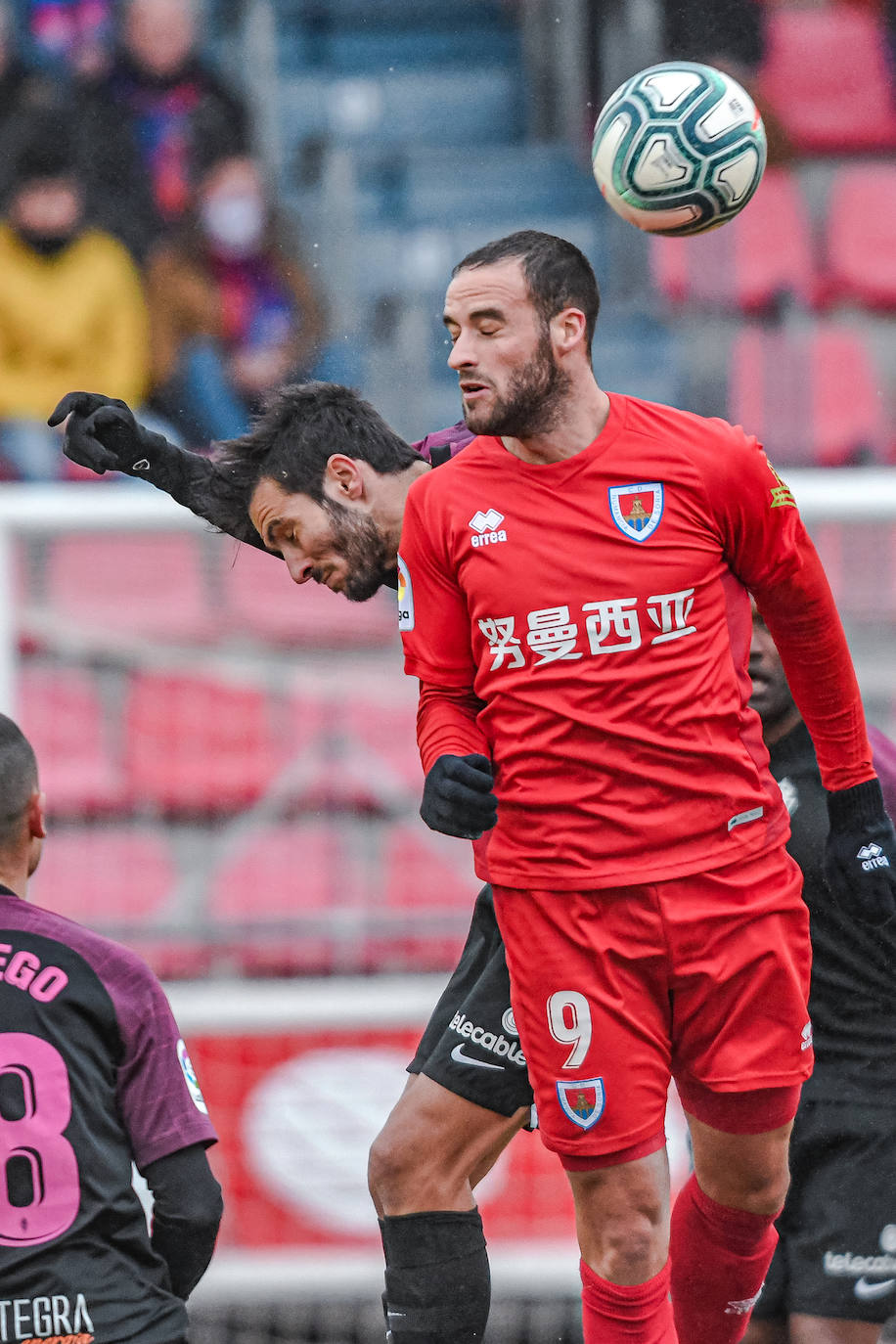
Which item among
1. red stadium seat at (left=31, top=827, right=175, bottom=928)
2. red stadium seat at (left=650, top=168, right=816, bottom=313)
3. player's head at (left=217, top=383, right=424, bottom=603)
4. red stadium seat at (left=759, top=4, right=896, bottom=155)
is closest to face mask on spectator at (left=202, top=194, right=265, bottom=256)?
red stadium seat at (left=650, top=168, right=816, bottom=313)

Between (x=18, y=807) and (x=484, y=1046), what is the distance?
867mm

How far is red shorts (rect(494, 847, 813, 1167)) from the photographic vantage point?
8.24ft

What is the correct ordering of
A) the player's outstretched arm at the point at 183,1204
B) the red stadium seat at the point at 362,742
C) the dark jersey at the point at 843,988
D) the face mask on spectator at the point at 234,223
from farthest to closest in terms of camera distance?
the face mask on spectator at the point at 234,223, the red stadium seat at the point at 362,742, the dark jersey at the point at 843,988, the player's outstretched arm at the point at 183,1204

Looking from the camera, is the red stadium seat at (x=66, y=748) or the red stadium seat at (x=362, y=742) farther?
the red stadium seat at (x=362, y=742)

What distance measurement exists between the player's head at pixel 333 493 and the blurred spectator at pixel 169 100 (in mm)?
3855

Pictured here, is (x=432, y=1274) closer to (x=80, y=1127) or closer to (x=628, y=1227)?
(x=628, y=1227)

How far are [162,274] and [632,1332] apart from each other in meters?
4.71

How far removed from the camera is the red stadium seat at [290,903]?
16.0 feet

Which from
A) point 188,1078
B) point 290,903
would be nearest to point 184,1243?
point 188,1078

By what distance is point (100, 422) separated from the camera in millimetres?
2938

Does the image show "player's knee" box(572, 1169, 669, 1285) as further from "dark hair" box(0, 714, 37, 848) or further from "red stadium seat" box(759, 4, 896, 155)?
"red stadium seat" box(759, 4, 896, 155)

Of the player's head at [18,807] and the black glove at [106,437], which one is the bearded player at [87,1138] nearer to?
the player's head at [18,807]

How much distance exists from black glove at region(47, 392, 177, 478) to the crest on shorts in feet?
4.08

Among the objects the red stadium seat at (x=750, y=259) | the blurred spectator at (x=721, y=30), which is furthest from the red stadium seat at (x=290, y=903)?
the blurred spectator at (x=721, y=30)
